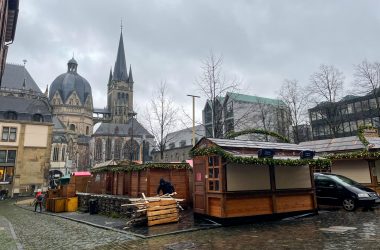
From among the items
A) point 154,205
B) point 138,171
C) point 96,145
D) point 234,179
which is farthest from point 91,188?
point 96,145

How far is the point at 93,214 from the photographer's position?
19.6m

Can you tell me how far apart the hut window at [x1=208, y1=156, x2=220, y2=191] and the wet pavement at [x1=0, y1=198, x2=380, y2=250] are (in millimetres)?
1877

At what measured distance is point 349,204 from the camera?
15633mm

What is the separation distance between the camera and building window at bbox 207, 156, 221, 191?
13.0 metres

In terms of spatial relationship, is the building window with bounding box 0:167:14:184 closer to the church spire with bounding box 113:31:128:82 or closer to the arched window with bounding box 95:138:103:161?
the arched window with bounding box 95:138:103:161

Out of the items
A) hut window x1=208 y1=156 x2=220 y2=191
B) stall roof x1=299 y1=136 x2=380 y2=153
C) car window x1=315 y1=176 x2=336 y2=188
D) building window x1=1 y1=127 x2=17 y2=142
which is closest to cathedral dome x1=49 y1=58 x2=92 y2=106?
building window x1=1 y1=127 x2=17 y2=142

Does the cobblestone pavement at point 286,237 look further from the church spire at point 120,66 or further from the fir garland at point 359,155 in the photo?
the church spire at point 120,66

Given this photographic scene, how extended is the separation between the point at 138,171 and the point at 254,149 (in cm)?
797

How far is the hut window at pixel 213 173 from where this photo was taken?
42.7 ft

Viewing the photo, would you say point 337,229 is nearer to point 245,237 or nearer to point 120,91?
point 245,237

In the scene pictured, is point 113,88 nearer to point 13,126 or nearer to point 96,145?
point 96,145

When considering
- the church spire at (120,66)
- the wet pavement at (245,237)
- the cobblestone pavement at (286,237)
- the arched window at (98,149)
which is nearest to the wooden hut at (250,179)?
the wet pavement at (245,237)

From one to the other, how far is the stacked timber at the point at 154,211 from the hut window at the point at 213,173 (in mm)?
1993

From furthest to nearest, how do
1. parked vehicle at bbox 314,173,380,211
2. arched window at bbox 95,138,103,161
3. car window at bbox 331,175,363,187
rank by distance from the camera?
arched window at bbox 95,138,103,161, car window at bbox 331,175,363,187, parked vehicle at bbox 314,173,380,211
